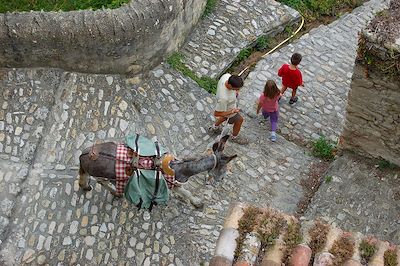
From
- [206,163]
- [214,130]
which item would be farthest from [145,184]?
[214,130]

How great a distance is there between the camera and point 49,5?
9.28 m

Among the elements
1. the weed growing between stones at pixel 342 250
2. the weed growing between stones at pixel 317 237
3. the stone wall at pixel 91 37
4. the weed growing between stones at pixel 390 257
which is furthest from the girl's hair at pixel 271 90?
the weed growing between stones at pixel 390 257

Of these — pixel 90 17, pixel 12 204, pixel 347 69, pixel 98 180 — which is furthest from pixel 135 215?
pixel 347 69

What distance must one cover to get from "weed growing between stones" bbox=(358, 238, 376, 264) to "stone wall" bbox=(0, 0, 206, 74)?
470 cm

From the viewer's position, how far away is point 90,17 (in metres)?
8.32

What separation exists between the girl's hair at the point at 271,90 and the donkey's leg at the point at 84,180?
2679 millimetres

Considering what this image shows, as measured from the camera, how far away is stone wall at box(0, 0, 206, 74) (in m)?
8.27

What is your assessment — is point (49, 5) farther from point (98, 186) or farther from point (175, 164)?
point (175, 164)

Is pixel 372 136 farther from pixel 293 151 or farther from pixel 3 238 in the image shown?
pixel 3 238

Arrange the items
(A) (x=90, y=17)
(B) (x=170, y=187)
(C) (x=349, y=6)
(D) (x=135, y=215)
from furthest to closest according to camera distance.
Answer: (C) (x=349, y=6) < (A) (x=90, y=17) < (D) (x=135, y=215) < (B) (x=170, y=187)

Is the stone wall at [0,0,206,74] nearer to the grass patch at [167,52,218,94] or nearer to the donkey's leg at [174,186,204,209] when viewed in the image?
the grass patch at [167,52,218,94]

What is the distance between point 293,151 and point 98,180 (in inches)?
120

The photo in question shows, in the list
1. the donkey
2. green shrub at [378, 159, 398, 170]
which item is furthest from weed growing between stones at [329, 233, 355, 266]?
green shrub at [378, 159, 398, 170]

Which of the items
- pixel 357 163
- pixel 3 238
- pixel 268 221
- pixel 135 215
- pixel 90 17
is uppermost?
pixel 268 221
